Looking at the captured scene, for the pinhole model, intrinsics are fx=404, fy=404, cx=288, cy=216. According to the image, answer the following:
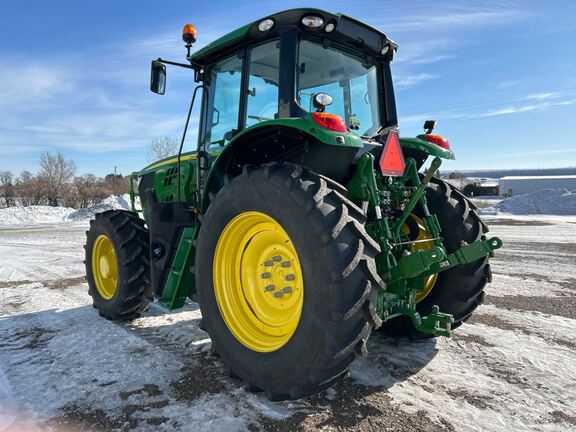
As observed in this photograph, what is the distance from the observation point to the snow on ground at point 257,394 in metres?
2.28

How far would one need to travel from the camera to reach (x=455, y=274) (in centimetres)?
332

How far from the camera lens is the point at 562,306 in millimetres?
4496

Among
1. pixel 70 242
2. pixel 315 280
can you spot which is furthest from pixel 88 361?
pixel 70 242

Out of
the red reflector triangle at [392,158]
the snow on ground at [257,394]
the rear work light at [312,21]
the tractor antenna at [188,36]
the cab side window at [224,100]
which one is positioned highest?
the tractor antenna at [188,36]

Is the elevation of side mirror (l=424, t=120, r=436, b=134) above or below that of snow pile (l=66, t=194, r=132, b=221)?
above

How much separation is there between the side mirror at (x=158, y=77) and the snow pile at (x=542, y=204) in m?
21.2

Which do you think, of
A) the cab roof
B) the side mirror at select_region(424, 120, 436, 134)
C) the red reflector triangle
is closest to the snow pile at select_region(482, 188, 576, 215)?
the side mirror at select_region(424, 120, 436, 134)

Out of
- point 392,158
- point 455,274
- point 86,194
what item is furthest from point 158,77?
point 86,194

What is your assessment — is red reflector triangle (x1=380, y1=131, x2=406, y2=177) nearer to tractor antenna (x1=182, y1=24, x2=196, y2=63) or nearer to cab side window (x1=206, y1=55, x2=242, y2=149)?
cab side window (x1=206, y1=55, x2=242, y2=149)

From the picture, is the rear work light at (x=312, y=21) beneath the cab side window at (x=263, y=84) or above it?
above

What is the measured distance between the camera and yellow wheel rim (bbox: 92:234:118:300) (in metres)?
4.55

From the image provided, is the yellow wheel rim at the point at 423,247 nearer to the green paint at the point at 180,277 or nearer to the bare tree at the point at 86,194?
the green paint at the point at 180,277

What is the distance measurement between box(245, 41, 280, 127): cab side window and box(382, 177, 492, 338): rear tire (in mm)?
1567

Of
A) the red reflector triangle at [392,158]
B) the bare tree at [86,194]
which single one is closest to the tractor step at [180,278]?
the red reflector triangle at [392,158]
